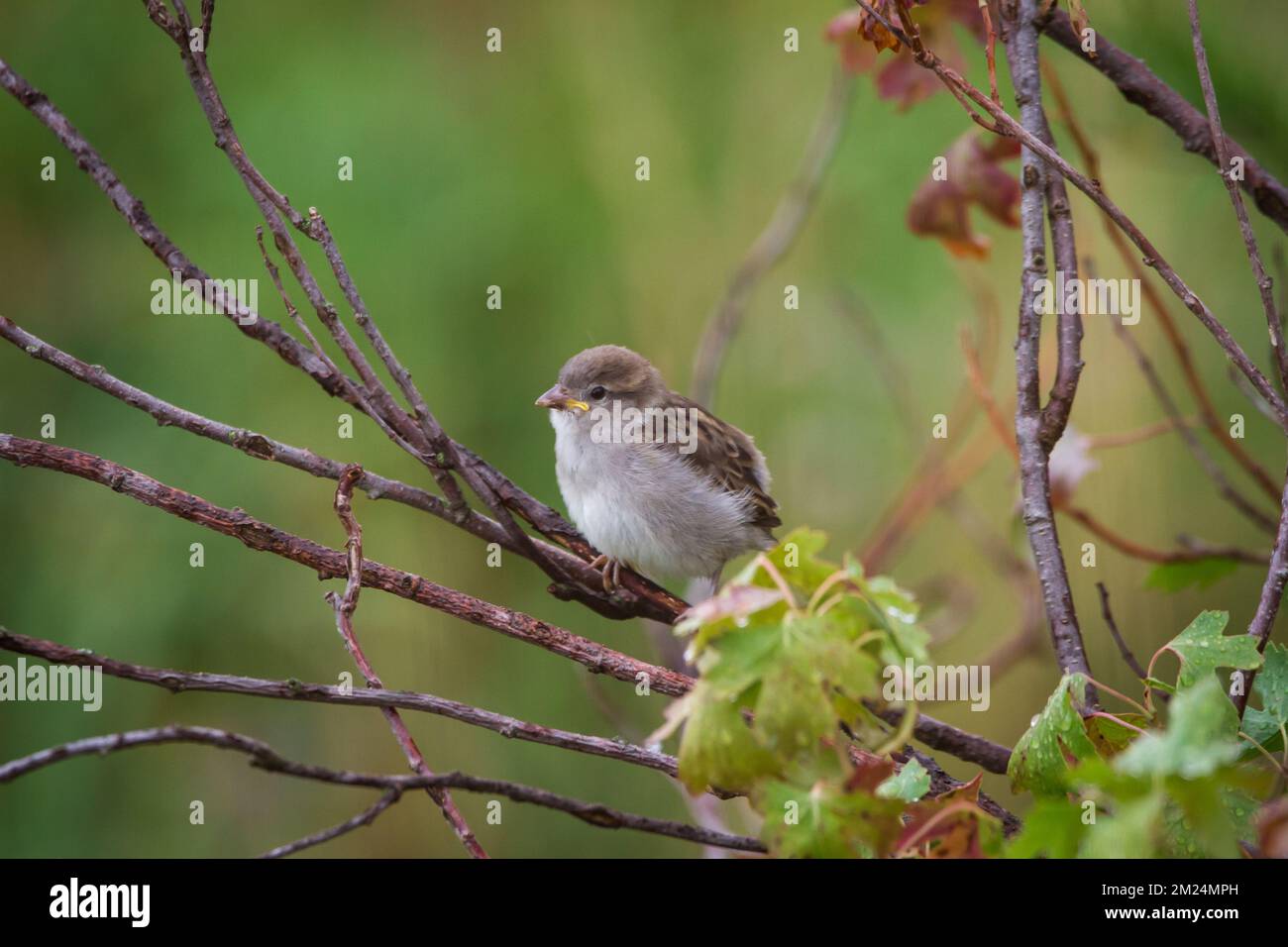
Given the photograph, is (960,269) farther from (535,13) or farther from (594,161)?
(535,13)

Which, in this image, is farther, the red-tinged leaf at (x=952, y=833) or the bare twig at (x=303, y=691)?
the bare twig at (x=303, y=691)

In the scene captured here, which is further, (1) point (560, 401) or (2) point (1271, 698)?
(1) point (560, 401)

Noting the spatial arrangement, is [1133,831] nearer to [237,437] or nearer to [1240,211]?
[1240,211]

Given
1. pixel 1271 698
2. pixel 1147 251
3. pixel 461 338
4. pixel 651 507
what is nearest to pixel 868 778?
pixel 1271 698

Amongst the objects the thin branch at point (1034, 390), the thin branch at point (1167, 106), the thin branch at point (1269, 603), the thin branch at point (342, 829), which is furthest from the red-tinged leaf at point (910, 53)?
the thin branch at point (342, 829)

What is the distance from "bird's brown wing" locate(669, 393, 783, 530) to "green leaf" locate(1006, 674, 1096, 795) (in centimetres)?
225

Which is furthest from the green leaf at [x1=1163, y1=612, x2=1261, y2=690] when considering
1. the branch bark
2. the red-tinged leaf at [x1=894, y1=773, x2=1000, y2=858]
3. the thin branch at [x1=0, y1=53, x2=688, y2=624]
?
the thin branch at [x1=0, y1=53, x2=688, y2=624]

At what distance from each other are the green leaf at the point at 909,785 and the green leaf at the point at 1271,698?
1.48ft

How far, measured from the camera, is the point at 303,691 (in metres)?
1.36

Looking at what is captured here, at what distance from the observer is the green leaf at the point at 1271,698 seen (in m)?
1.50

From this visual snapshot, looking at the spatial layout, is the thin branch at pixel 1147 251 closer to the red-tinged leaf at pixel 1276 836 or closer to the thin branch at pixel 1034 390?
the thin branch at pixel 1034 390

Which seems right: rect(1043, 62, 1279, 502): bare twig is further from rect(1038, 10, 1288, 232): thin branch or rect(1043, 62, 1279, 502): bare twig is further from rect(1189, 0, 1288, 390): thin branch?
rect(1189, 0, 1288, 390): thin branch

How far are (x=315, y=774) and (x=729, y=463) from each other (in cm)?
266
